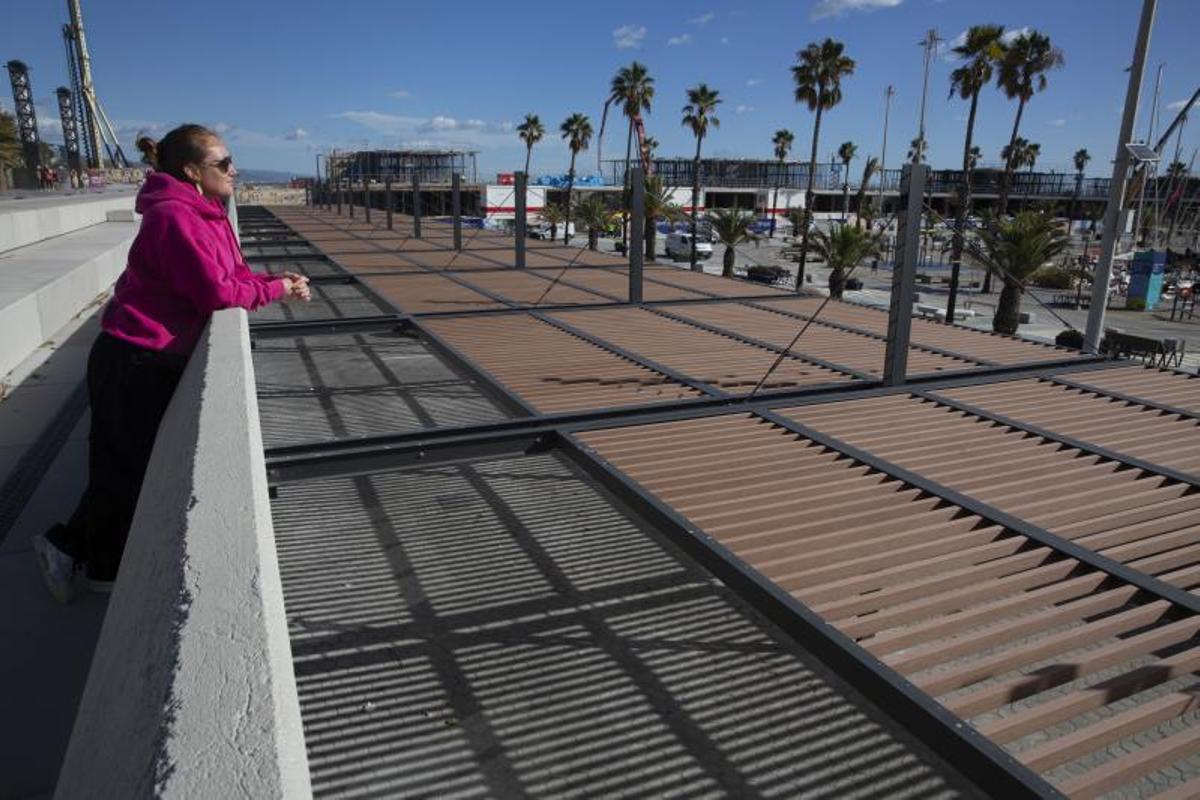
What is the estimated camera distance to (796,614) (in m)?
3.31

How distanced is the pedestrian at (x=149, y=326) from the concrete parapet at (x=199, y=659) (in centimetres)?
135

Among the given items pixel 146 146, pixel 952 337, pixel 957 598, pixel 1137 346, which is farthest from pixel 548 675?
pixel 1137 346

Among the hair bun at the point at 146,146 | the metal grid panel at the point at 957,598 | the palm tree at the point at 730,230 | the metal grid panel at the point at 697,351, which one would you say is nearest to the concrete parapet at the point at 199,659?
the metal grid panel at the point at 957,598

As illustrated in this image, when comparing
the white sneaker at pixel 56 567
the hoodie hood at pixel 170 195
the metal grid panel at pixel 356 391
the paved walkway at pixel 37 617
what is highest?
the hoodie hood at pixel 170 195

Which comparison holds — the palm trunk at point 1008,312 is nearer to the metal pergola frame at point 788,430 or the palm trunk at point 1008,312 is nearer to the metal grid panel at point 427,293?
the metal grid panel at point 427,293

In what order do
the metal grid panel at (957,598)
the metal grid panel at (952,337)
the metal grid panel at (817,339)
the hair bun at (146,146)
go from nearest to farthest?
the metal grid panel at (957,598)
the hair bun at (146,146)
the metal grid panel at (817,339)
the metal grid panel at (952,337)

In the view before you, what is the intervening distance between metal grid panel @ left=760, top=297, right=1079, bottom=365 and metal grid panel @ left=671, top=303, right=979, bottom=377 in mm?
492

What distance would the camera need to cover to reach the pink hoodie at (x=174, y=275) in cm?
359

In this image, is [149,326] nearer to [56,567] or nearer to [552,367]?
[56,567]

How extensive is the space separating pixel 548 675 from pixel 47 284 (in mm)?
9703

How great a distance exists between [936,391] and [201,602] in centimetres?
710

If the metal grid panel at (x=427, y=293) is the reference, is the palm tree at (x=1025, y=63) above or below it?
above

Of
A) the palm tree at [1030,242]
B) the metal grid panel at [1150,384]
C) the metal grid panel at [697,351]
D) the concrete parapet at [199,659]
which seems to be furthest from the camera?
the palm tree at [1030,242]

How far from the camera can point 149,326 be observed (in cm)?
379
